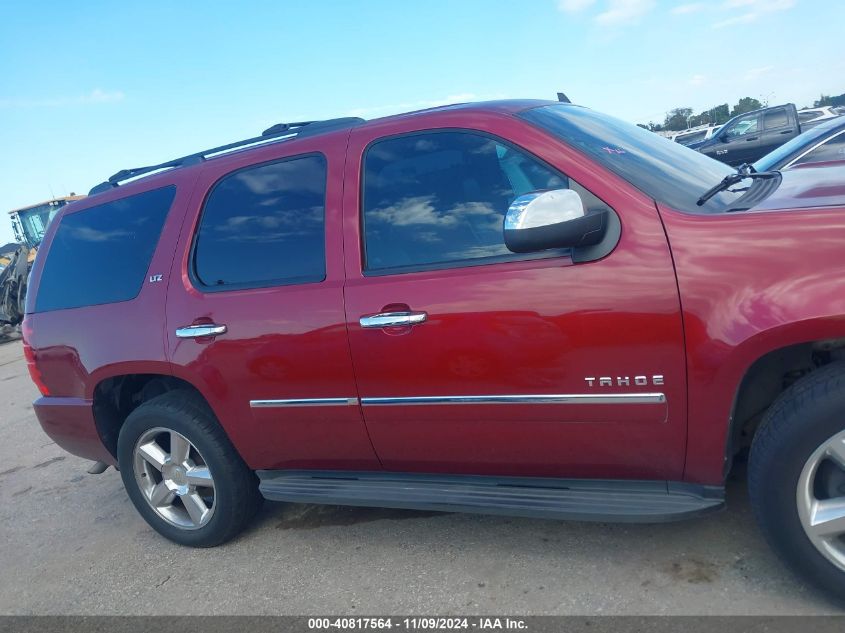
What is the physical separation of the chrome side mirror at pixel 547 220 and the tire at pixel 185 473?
197 centimetres

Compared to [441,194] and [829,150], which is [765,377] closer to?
[441,194]

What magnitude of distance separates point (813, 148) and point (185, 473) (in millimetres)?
5900

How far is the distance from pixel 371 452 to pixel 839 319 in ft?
6.20

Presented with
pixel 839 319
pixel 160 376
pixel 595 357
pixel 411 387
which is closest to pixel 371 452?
pixel 411 387

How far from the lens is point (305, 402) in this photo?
3.09m

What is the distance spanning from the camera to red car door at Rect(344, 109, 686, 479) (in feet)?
7.86

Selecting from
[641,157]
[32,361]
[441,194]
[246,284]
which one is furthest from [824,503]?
[32,361]

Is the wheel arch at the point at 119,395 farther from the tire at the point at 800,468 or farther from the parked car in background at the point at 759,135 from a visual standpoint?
the parked car in background at the point at 759,135

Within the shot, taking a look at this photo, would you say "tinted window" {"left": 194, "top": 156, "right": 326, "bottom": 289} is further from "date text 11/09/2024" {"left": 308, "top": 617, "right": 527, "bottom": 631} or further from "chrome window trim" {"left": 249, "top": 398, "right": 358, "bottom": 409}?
"date text 11/09/2024" {"left": 308, "top": 617, "right": 527, "bottom": 631}

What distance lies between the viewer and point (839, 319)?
2084 mm

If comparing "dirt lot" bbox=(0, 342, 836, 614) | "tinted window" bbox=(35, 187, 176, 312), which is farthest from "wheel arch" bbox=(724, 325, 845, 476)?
"tinted window" bbox=(35, 187, 176, 312)

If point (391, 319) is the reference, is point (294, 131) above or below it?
above

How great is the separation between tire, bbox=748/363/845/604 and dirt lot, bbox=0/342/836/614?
0.20 metres

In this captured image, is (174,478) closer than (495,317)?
No
